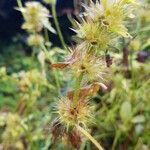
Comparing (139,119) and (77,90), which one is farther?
(139,119)

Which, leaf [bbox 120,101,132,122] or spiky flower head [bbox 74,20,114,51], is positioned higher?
spiky flower head [bbox 74,20,114,51]

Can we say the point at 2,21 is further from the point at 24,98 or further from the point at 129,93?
the point at 129,93

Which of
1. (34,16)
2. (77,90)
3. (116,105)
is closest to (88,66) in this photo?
(77,90)

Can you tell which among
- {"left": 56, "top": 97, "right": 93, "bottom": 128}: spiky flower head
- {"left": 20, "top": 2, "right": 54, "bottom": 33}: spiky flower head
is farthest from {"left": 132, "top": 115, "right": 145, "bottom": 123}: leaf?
{"left": 56, "top": 97, "right": 93, "bottom": 128}: spiky flower head

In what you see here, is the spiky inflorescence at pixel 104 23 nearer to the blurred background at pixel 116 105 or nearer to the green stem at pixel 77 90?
the green stem at pixel 77 90

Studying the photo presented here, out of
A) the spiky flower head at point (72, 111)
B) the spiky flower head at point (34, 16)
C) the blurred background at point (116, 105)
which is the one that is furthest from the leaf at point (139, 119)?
the spiky flower head at point (72, 111)

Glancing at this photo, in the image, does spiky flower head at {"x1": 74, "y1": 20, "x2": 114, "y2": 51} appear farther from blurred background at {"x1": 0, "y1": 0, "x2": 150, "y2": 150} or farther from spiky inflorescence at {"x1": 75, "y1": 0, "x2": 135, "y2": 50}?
blurred background at {"x1": 0, "y1": 0, "x2": 150, "y2": 150}

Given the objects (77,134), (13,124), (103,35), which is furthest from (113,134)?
(103,35)

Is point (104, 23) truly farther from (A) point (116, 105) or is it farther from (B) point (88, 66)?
(A) point (116, 105)

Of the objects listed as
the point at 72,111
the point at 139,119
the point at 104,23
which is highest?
the point at 104,23
